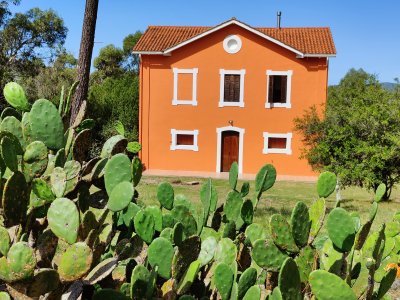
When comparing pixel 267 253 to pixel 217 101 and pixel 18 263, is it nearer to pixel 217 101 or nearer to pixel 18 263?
pixel 18 263

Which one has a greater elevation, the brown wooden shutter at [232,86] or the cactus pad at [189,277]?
the brown wooden shutter at [232,86]

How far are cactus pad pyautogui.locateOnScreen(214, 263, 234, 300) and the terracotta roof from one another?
19608 millimetres

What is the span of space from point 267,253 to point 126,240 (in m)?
0.53

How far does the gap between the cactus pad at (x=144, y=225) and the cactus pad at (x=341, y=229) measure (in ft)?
2.06

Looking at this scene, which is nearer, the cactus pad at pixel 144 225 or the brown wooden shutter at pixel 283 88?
the cactus pad at pixel 144 225

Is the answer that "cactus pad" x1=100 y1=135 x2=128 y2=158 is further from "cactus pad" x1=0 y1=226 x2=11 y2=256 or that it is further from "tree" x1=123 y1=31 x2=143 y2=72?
"tree" x1=123 y1=31 x2=143 y2=72

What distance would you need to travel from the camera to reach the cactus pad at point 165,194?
2133 mm

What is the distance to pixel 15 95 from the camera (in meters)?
2.11

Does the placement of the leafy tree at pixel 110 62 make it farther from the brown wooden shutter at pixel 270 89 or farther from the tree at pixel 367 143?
the tree at pixel 367 143

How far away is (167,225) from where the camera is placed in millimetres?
2053

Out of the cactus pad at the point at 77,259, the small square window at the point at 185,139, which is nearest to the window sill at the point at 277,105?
the small square window at the point at 185,139


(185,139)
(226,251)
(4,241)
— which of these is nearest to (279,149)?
(185,139)

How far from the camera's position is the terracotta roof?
67.7 ft

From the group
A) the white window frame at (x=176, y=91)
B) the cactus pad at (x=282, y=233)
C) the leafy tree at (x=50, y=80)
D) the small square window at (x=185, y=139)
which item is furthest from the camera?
the leafy tree at (x=50, y=80)
